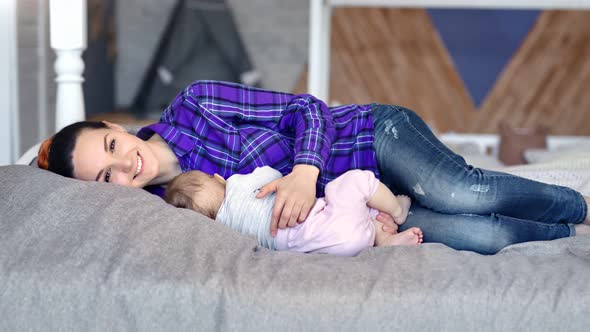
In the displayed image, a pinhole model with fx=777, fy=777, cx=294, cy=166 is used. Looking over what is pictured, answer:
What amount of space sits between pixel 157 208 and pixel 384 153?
0.50m

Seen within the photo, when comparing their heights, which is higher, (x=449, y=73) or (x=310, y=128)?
(x=310, y=128)

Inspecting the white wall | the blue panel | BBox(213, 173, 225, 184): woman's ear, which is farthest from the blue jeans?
the blue panel

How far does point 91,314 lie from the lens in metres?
1.10

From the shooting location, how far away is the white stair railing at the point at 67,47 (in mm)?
1884

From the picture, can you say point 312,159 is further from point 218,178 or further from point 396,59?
point 396,59

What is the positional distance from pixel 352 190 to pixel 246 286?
333mm

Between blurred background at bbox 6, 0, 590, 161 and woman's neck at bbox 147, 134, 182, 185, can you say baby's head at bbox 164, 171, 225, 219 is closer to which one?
woman's neck at bbox 147, 134, 182, 185

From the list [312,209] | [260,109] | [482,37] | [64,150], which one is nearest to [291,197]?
[312,209]

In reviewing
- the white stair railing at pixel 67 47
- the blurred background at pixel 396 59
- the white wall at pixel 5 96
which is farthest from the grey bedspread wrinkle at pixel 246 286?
the blurred background at pixel 396 59

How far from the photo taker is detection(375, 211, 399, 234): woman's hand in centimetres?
145

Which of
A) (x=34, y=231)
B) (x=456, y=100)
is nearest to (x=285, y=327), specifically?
(x=34, y=231)

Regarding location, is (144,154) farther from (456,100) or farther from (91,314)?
(456,100)

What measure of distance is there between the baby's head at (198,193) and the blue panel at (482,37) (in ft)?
9.83

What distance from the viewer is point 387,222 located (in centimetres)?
147
